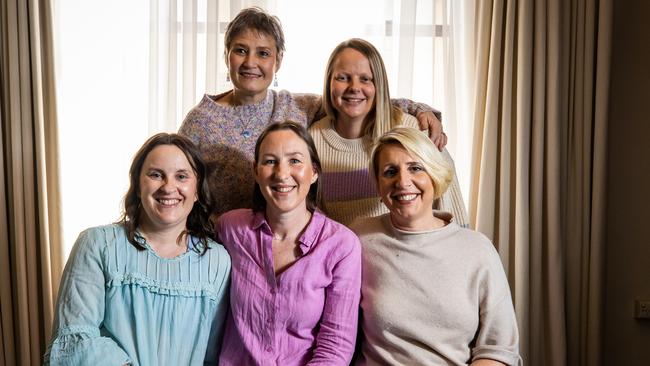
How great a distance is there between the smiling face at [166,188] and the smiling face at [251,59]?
442 millimetres

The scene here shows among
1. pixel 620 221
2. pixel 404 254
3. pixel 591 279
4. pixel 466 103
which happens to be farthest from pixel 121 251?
pixel 620 221

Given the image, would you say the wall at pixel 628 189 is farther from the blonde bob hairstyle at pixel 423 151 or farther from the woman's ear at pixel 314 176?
the woman's ear at pixel 314 176

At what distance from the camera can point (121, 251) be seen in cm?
171

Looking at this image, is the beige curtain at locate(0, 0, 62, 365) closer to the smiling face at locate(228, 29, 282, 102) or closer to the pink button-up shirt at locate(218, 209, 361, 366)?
the smiling face at locate(228, 29, 282, 102)

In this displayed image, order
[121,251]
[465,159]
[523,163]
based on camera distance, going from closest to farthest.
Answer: [121,251] < [523,163] < [465,159]

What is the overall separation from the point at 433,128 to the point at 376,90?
26 centimetres

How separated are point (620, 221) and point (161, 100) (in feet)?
7.50

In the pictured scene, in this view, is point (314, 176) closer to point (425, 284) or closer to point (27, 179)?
point (425, 284)

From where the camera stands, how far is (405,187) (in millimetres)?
1743

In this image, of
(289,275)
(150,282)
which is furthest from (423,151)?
(150,282)

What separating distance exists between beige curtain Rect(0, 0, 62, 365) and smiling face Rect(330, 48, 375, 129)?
1.51 metres

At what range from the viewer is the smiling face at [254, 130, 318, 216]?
1742mm

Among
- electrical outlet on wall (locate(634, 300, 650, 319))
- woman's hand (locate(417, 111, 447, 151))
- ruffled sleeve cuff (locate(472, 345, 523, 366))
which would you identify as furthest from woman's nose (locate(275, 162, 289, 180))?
electrical outlet on wall (locate(634, 300, 650, 319))

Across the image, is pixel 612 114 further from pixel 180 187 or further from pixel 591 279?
pixel 180 187
